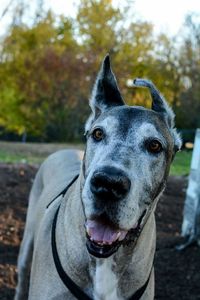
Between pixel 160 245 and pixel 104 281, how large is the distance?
11.8 feet

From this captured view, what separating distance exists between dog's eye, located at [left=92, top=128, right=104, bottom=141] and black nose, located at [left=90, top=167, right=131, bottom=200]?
496 mm

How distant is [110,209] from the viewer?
2984 mm

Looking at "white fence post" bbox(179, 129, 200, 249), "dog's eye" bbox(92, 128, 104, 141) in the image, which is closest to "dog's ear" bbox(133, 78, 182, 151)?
"dog's eye" bbox(92, 128, 104, 141)

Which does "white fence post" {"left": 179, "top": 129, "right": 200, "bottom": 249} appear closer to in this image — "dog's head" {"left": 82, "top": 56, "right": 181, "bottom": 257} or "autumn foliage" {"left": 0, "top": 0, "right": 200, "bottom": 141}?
"dog's head" {"left": 82, "top": 56, "right": 181, "bottom": 257}

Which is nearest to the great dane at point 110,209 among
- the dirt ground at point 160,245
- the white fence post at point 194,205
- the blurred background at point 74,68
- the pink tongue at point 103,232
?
the pink tongue at point 103,232

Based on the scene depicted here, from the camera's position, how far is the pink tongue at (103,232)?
10.4 ft

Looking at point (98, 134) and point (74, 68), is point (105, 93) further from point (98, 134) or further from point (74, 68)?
point (74, 68)

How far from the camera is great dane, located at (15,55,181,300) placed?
3.02 meters

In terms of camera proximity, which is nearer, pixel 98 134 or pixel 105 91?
pixel 98 134

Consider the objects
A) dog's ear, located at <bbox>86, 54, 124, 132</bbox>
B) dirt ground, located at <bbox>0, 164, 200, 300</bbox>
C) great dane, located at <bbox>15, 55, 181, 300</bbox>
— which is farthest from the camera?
dirt ground, located at <bbox>0, 164, 200, 300</bbox>

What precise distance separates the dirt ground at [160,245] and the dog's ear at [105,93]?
7.65 ft

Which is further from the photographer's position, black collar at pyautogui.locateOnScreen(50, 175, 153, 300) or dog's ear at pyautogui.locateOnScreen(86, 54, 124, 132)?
dog's ear at pyautogui.locateOnScreen(86, 54, 124, 132)

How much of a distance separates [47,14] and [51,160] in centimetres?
2442

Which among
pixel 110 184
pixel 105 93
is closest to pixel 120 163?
pixel 110 184
